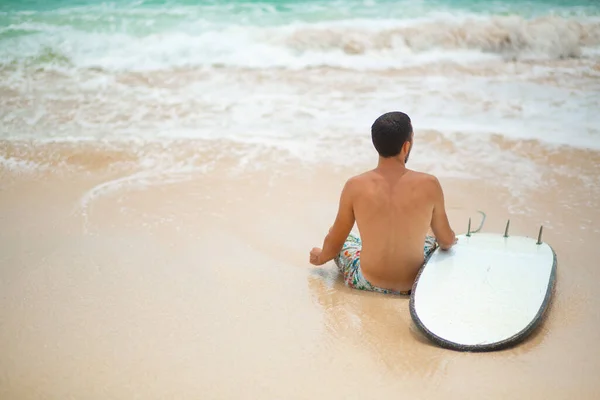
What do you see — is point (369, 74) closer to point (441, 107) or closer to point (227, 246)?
point (441, 107)

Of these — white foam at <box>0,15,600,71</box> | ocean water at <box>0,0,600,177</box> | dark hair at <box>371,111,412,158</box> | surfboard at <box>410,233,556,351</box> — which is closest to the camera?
surfboard at <box>410,233,556,351</box>

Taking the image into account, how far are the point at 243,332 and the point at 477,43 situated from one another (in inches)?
290

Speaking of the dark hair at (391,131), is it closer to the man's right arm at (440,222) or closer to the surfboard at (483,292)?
the man's right arm at (440,222)

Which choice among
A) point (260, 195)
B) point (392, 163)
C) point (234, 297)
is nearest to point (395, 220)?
point (392, 163)

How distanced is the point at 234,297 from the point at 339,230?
588 millimetres

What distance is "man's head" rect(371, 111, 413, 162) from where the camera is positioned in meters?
2.65

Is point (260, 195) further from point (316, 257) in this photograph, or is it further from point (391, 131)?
point (391, 131)

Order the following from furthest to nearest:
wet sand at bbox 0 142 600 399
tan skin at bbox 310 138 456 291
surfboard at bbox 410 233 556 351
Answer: tan skin at bbox 310 138 456 291 → surfboard at bbox 410 233 556 351 → wet sand at bbox 0 142 600 399

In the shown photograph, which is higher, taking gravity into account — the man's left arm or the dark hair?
the dark hair

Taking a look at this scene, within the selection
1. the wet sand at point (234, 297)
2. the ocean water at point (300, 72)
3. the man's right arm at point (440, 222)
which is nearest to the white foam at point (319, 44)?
the ocean water at point (300, 72)

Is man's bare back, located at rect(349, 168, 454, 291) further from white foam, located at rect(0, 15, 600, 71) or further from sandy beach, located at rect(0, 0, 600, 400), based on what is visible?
white foam, located at rect(0, 15, 600, 71)

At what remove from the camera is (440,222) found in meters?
2.90

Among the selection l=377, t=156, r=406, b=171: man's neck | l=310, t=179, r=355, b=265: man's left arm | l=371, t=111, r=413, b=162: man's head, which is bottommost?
l=310, t=179, r=355, b=265: man's left arm

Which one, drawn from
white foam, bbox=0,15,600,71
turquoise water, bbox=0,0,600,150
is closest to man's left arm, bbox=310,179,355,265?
turquoise water, bbox=0,0,600,150
